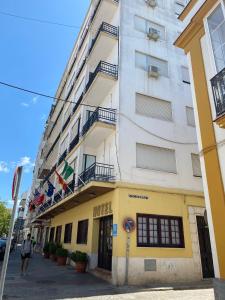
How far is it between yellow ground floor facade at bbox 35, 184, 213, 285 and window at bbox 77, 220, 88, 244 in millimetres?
1007

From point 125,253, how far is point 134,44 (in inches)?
493

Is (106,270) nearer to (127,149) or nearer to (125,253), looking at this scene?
(125,253)

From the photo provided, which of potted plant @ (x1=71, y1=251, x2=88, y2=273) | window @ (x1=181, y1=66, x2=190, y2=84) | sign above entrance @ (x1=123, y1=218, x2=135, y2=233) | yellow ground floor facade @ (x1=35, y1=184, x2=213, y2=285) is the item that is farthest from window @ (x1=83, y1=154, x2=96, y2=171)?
window @ (x1=181, y1=66, x2=190, y2=84)

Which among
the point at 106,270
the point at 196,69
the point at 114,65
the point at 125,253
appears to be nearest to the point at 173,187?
the point at 125,253

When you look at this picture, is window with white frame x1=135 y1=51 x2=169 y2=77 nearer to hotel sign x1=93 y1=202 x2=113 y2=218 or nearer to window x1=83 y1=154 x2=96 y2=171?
window x1=83 y1=154 x2=96 y2=171

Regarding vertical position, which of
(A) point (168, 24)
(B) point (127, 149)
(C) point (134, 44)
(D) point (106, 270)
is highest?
(A) point (168, 24)

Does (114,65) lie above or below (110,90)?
above

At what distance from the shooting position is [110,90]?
1578cm

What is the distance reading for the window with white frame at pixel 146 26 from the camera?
17125mm

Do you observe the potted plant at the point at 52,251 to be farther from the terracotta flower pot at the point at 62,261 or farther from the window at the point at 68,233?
the terracotta flower pot at the point at 62,261

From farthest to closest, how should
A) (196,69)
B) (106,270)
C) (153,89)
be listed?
(153,89) → (106,270) → (196,69)

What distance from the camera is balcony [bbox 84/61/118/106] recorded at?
15016 mm

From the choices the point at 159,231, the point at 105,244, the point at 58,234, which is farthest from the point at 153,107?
the point at 58,234

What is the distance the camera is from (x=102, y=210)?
13.2 meters
